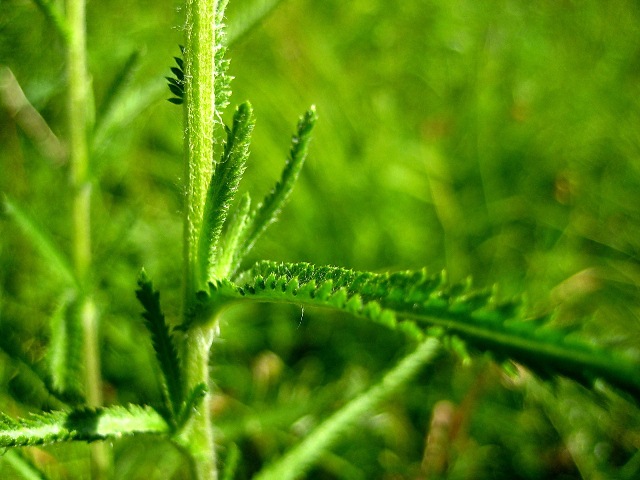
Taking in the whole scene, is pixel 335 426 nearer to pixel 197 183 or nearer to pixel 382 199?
pixel 197 183

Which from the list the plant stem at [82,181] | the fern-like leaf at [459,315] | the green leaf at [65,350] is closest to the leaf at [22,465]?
the green leaf at [65,350]

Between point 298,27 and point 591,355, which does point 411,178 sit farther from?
point 591,355

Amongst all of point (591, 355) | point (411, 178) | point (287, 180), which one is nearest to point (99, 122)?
point (287, 180)

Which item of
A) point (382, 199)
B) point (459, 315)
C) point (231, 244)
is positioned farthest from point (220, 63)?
point (382, 199)

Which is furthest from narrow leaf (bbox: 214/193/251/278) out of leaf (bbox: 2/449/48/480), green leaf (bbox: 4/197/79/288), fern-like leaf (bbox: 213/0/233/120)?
green leaf (bbox: 4/197/79/288)

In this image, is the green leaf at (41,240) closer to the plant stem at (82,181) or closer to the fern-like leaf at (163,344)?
the plant stem at (82,181)

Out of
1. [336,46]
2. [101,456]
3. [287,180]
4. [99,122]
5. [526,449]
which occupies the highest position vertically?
[336,46]
